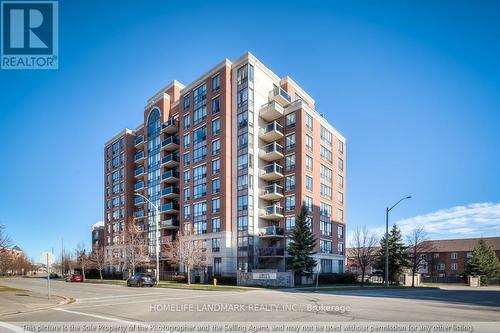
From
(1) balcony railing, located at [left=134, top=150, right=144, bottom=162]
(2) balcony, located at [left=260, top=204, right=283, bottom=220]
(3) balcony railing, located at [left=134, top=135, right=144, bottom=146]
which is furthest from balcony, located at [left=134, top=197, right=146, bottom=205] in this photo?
(2) balcony, located at [left=260, top=204, right=283, bottom=220]

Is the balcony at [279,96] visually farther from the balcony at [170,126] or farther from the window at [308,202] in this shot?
the balcony at [170,126]

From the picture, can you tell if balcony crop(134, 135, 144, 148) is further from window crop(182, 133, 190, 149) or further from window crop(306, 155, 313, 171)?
window crop(306, 155, 313, 171)

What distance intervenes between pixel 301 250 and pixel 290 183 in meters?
11.1

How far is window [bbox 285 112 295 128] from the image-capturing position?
4975cm

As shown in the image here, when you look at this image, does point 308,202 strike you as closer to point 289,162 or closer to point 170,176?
point 289,162

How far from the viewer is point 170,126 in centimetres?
5825

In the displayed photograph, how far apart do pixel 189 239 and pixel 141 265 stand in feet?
51.7

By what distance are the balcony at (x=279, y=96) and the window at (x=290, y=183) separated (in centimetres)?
1066

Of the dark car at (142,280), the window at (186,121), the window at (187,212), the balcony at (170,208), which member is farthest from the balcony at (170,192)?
the dark car at (142,280)

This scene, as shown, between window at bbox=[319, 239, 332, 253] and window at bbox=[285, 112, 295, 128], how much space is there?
52.7 ft

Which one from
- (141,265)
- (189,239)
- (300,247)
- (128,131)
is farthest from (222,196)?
(128,131)

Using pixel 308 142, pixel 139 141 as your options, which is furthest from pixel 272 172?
pixel 139 141

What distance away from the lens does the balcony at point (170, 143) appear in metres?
57.8

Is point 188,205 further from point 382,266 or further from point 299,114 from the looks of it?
point 382,266
